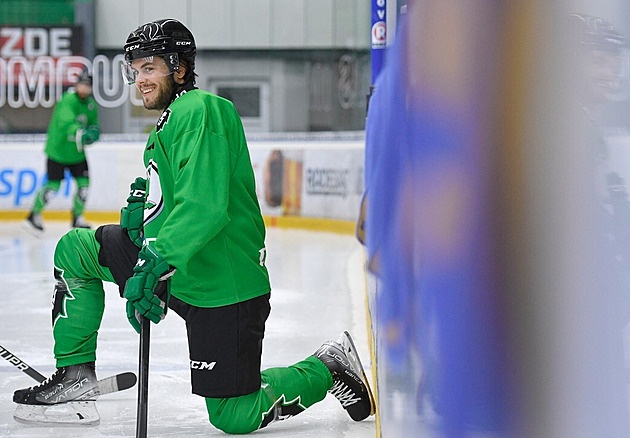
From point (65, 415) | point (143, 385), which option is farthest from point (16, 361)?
point (143, 385)

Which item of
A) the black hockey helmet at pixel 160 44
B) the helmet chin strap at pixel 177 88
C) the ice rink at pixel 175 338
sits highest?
the black hockey helmet at pixel 160 44

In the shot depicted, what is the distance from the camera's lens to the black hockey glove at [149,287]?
7.25 feet

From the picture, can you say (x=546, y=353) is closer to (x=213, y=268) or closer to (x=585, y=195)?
(x=585, y=195)

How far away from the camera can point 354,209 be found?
1047cm

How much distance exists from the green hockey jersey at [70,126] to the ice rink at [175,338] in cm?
147

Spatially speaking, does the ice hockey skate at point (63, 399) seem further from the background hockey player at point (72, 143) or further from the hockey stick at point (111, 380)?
the background hockey player at point (72, 143)

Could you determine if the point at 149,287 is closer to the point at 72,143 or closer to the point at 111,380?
the point at 111,380

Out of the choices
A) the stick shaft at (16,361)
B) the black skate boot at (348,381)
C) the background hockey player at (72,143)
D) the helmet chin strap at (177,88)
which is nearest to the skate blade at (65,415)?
the stick shaft at (16,361)

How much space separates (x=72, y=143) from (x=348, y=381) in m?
7.68

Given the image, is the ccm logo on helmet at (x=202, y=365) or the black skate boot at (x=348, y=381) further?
the black skate boot at (x=348, y=381)

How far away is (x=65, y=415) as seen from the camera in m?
2.80

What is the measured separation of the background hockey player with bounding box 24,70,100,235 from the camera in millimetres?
9781

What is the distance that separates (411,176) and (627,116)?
45 cm

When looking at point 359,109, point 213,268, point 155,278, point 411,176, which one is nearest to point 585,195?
point 411,176
